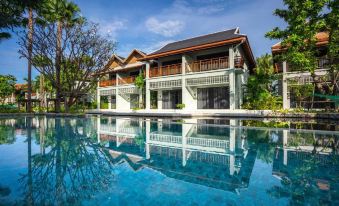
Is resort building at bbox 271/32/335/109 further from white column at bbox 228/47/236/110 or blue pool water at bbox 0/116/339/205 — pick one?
blue pool water at bbox 0/116/339/205

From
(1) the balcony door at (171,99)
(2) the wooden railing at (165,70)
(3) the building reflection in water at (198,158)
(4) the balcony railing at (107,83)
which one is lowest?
(3) the building reflection in water at (198,158)

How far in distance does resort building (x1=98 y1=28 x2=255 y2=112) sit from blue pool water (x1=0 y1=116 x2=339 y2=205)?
12.6 meters

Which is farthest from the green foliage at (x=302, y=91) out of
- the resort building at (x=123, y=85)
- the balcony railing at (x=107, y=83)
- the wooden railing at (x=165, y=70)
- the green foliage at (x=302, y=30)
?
the balcony railing at (x=107, y=83)

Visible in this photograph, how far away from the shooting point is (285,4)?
14703 millimetres

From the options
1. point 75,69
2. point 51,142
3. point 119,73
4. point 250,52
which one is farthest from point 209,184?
point 119,73

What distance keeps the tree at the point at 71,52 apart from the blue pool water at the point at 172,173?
14753mm

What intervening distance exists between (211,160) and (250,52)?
67.3 feet

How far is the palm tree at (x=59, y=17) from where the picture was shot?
20.2 m

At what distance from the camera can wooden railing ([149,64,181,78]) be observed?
21547 mm

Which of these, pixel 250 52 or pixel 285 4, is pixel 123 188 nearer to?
pixel 285 4

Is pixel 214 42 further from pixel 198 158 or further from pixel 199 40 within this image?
pixel 198 158

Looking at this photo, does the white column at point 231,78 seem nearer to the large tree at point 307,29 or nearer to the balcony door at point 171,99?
the large tree at point 307,29

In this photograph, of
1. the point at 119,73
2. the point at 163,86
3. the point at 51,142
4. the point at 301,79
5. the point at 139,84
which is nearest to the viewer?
the point at 51,142

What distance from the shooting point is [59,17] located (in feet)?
71.2
